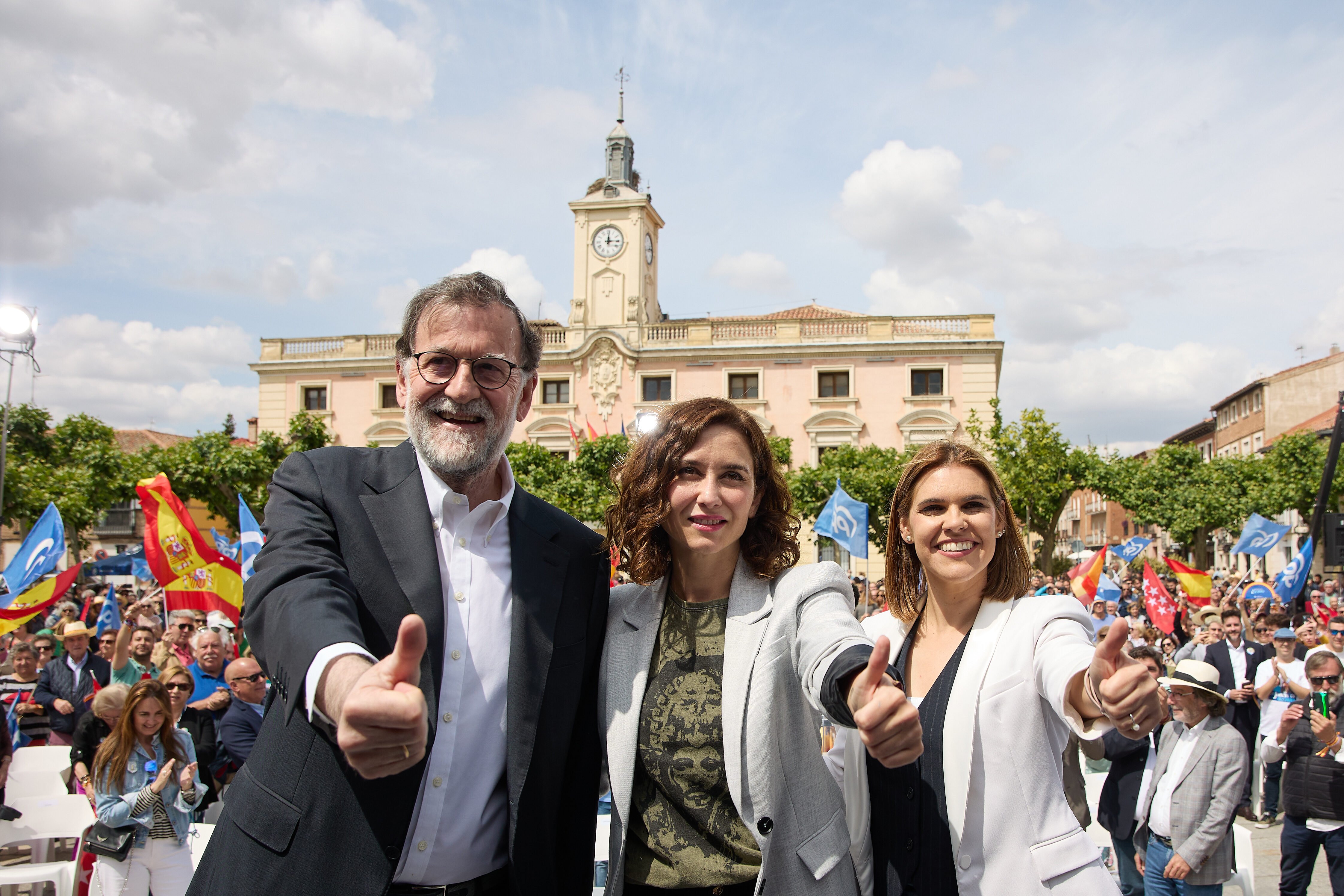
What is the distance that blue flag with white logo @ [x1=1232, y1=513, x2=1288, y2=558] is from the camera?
51.3 feet

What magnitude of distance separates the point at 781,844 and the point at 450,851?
788 millimetres

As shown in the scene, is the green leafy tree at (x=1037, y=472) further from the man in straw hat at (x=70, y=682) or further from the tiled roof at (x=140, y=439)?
the tiled roof at (x=140, y=439)

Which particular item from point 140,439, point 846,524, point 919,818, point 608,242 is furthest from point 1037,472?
point 140,439

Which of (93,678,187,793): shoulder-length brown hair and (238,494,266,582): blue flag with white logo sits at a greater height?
(238,494,266,582): blue flag with white logo

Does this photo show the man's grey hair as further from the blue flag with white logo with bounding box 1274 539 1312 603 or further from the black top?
the blue flag with white logo with bounding box 1274 539 1312 603

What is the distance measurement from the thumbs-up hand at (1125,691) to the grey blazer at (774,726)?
1.70 feet

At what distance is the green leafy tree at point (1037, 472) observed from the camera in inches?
1154

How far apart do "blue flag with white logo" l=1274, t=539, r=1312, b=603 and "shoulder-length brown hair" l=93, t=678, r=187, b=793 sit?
543 inches

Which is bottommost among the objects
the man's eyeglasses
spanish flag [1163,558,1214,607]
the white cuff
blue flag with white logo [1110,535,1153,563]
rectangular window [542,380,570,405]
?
spanish flag [1163,558,1214,607]

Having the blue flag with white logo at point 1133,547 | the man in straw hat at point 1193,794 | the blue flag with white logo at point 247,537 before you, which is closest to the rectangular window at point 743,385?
the blue flag with white logo at point 1133,547

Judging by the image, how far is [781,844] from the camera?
87.4 inches

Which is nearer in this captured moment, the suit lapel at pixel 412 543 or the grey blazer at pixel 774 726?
the suit lapel at pixel 412 543

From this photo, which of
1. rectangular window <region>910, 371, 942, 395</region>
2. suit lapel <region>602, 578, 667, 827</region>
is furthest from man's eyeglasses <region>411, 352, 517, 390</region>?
rectangular window <region>910, 371, 942, 395</region>

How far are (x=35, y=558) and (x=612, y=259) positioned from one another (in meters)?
30.7
